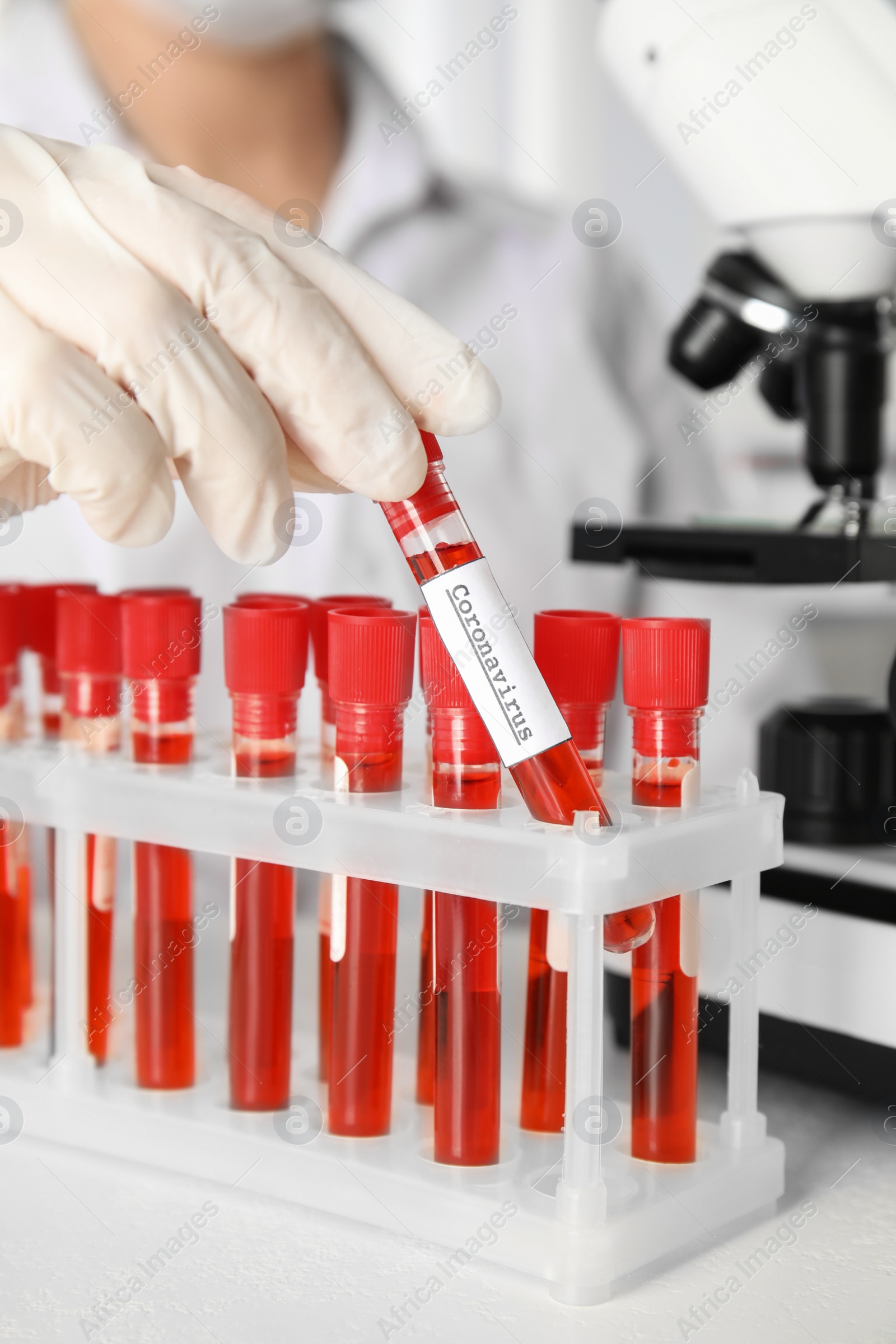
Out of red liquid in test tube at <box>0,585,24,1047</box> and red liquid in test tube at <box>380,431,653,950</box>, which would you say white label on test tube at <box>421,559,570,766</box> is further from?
red liquid in test tube at <box>0,585,24,1047</box>

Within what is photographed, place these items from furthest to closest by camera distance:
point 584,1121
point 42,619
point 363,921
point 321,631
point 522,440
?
1. point 522,440
2. point 42,619
3. point 321,631
4. point 363,921
5. point 584,1121

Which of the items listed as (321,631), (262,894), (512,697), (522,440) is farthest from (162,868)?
(522,440)

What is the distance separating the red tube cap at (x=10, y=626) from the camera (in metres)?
0.96

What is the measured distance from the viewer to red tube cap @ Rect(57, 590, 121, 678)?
2.93 ft

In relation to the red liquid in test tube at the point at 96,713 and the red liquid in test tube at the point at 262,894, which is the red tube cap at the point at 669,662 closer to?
the red liquid in test tube at the point at 262,894

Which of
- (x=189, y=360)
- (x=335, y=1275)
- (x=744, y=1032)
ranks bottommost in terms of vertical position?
(x=335, y=1275)

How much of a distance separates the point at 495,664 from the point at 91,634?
0.32m

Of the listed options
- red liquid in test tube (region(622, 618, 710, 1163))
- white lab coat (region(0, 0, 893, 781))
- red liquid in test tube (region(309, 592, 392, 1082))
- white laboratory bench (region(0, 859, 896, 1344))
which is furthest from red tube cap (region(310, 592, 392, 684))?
white lab coat (region(0, 0, 893, 781))

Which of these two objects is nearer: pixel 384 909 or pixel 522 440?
pixel 384 909

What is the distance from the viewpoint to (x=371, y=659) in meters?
0.76

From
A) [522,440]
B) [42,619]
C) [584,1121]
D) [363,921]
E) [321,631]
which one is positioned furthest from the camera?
[522,440]

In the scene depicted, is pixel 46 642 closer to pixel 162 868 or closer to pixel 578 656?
pixel 162 868

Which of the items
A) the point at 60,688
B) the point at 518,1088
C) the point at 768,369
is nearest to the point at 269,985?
the point at 518,1088

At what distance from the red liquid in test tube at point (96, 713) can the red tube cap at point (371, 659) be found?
0.64 feet
